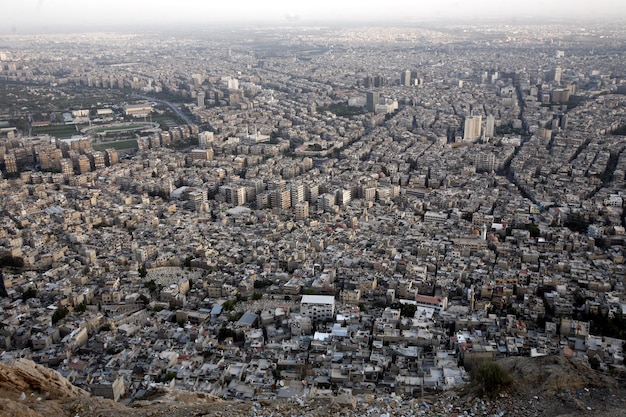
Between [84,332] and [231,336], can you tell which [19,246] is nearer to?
[84,332]

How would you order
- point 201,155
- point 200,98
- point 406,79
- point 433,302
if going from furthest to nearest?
point 406,79, point 200,98, point 201,155, point 433,302

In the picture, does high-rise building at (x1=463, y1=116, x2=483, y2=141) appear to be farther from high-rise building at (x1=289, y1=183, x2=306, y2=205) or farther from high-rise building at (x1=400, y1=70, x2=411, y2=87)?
high-rise building at (x1=400, y1=70, x2=411, y2=87)

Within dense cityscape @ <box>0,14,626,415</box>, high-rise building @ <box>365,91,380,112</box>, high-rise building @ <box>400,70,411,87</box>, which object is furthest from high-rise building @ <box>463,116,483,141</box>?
high-rise building @ <box>400,70,411,87</box>

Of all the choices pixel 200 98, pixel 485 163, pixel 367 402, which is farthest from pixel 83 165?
pixel 367 402

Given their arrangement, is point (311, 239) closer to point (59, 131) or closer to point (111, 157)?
point (111, 157)

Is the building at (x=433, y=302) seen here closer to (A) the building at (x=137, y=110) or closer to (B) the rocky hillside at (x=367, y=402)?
(B) the rocky hillside at (x=367, y=402)

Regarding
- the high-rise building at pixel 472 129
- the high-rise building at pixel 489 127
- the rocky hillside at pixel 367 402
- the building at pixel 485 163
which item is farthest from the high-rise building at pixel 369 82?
the rocky hillside at pixel 367 402

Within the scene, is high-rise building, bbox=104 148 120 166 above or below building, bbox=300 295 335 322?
below
